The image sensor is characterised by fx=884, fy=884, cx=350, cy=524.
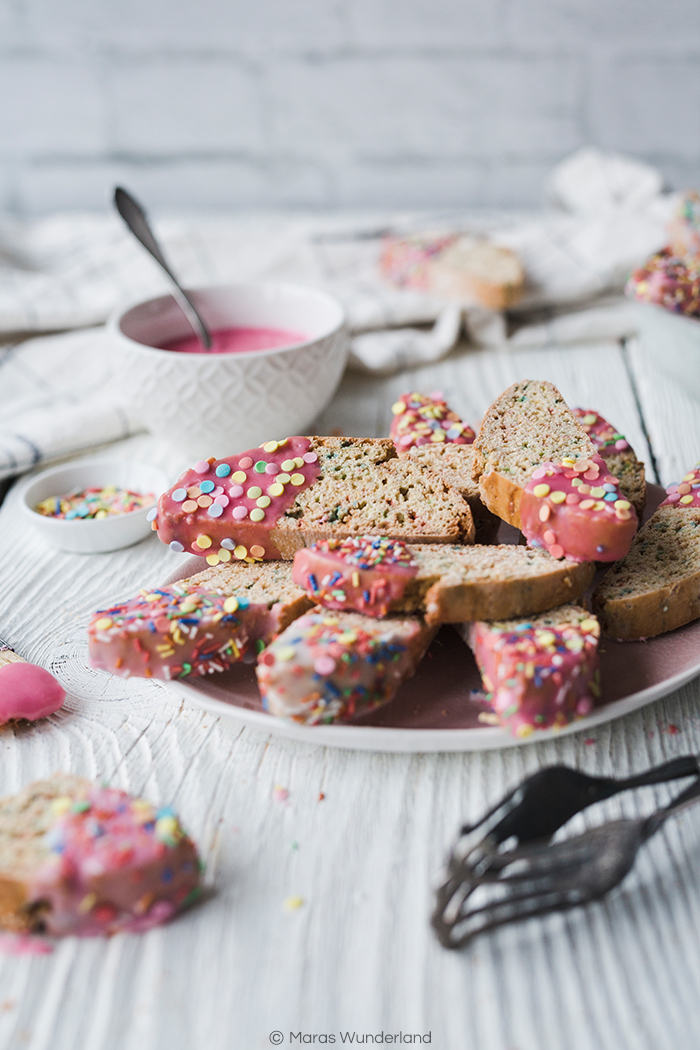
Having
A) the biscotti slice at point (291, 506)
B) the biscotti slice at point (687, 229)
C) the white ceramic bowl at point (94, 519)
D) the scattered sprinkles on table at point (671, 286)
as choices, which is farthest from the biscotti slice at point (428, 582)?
the biscotti slice at point (687, 229)

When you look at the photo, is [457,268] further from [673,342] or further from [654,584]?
[654,584]

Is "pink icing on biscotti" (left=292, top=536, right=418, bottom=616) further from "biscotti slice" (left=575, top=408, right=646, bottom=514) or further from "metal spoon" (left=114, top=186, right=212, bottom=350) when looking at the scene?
"metal spoon" (left=114, top=186, right=212, bottom=350)

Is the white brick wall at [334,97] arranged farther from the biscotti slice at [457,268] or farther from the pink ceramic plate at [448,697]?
the pink ceramic plate at [448,697]

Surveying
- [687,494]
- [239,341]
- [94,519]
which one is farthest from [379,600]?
[239,341]

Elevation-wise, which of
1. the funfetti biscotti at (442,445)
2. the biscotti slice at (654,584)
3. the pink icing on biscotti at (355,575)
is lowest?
the biscotti slice at (654,584)

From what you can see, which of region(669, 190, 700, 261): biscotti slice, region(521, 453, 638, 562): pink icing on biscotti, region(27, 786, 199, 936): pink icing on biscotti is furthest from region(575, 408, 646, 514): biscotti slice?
region(27, 786, 199, 936): pink icing on biscotti

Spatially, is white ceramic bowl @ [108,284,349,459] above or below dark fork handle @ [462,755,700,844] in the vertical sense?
above

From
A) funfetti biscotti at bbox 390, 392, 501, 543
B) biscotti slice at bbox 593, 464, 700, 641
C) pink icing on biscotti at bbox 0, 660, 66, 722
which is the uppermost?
funfetti biscotti at bbox 390, 392, 501, 543

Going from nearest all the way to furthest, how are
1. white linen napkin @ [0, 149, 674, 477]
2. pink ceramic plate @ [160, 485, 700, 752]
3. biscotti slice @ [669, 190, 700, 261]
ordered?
pink ceramic plate @ [160, 485, 700, 752] → biscotti slice @ [669, 190, 700, 261] → white linen napkin @ [0, 149, 674, 477]
